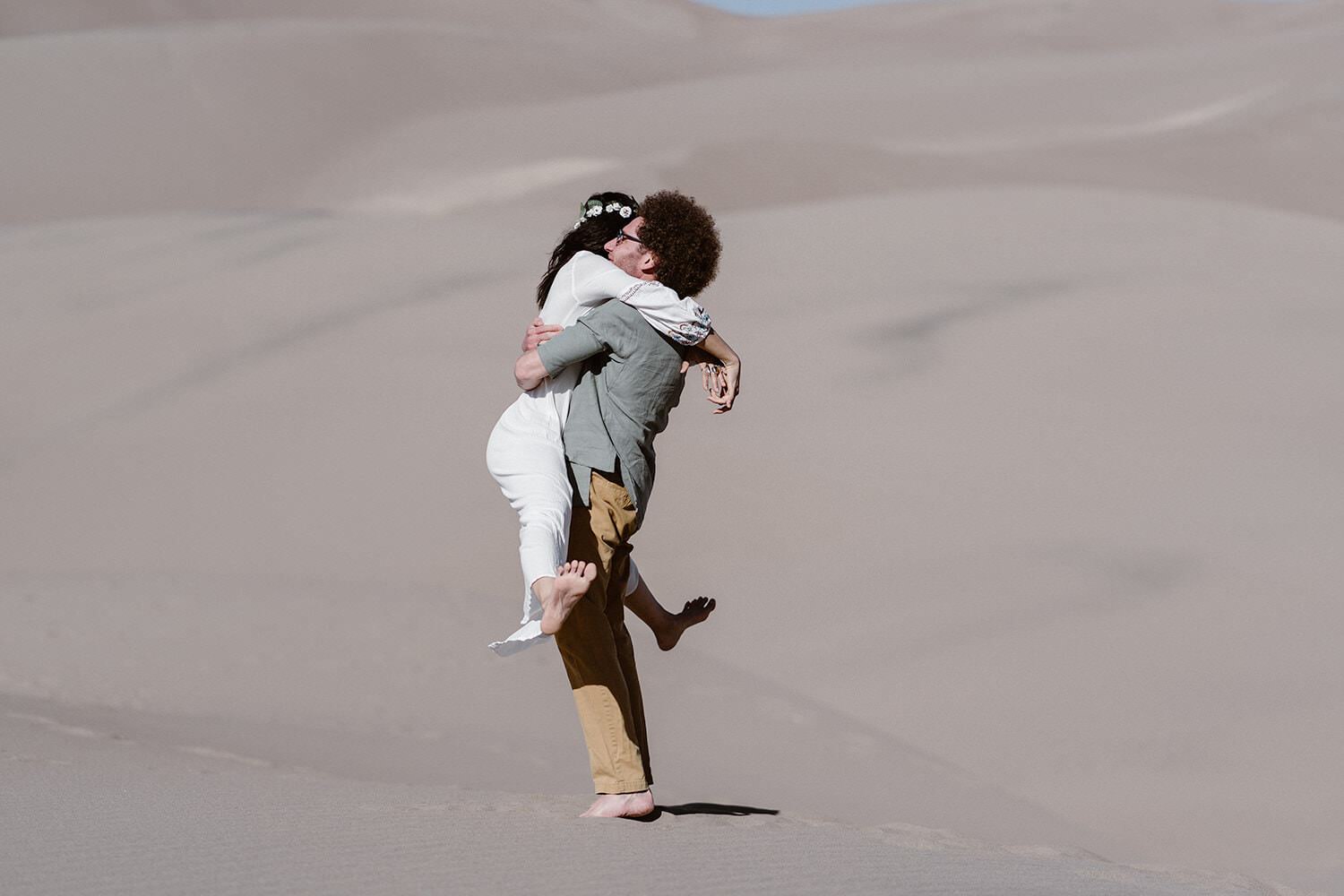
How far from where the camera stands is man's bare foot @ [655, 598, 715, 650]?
506cm

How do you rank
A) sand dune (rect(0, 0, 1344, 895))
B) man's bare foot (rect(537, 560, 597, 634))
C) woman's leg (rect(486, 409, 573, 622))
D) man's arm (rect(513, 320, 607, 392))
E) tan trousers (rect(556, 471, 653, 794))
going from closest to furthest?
man's bare foot (rect(537, 560, 597, 634)), woman's leg (rect(486, 409, 573, 622)), man's arm (rect(513, 320, 607, 392)), tan trousers (rect(556, 471, 653, 794)), sand dune (rect(0, 0, 1344, 895))

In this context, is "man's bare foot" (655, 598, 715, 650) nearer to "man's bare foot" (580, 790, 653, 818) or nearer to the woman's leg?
"man's bare foot" (580, 790, 653, 818)

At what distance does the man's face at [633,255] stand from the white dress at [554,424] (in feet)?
0.19

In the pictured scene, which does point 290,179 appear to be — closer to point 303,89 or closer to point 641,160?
point 303,89

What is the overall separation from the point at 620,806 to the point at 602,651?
443 millimetres

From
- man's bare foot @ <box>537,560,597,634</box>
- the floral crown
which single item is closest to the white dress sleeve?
the floral crown

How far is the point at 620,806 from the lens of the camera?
15.6 ft

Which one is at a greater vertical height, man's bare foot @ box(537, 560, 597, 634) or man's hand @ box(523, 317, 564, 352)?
man's hand @ box(523, 317, 564, 352)

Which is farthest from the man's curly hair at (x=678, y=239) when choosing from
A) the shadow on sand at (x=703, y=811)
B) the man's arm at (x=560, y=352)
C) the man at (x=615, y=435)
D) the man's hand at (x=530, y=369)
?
the shadow on sand at (x=703, y=811)

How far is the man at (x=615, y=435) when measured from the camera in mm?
4629

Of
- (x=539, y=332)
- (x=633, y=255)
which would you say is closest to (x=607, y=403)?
(x=539, y=332)

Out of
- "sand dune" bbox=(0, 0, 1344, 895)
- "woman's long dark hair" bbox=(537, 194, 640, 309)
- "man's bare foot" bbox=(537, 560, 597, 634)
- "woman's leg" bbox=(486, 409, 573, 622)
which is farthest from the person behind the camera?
"sand dune" bbox=(0, 0, 1344, 895)

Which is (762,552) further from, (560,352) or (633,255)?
(560,352)

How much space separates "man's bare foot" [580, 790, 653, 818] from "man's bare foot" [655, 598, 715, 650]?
0.47 meters
